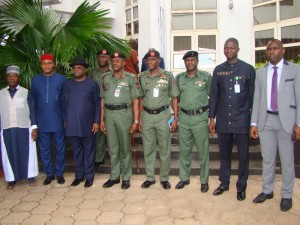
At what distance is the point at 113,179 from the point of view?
464 centimetres

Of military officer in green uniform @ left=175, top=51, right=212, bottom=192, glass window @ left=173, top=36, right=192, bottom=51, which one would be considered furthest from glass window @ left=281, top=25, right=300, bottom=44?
military officer in green uniform @ left=175, top=51, right=212, bottom=192

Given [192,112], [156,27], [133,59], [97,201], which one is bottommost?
[97,201]

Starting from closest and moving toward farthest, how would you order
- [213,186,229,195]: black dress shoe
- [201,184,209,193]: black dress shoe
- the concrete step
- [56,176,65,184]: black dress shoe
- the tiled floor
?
the tiled floor
[213,186,229,195]: black dress shoe
[201,184,209,193]: black dress shoe
[56,176,65,184]: black dress shoe
the concrete step

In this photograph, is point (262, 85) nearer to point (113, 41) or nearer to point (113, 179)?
point (113, 179)

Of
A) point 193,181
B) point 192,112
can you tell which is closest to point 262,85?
point 192,112

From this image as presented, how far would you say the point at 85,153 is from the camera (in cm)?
460

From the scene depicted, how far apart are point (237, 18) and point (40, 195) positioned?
6830 millimetres

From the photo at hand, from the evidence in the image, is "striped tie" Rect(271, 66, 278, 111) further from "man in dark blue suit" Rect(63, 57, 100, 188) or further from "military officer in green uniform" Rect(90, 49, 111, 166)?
"military officer in green uniform" Rect(90, 49, 111, 166)

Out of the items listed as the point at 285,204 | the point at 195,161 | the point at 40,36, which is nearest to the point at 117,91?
the point at 195,161

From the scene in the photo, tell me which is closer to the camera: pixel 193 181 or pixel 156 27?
pixel 193 181

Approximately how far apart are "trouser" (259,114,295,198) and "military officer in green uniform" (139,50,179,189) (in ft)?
3.81

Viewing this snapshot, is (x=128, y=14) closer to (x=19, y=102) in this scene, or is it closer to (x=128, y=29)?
(x=128, y=29)

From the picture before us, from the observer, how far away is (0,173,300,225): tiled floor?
354 centimetres

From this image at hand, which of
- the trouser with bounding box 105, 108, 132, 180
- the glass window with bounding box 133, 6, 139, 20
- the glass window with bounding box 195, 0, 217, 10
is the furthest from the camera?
the glass window with bounding box 133, 6, 139, 20
